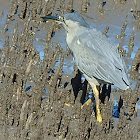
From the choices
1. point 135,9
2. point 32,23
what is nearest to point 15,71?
point 32,23

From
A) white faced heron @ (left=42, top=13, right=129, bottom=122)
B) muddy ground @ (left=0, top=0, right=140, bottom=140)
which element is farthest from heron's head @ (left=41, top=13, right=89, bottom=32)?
muddy ground @ (left=0, top=0, right=140, bottom=140)

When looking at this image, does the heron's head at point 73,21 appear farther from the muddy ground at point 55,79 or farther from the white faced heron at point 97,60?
the muddy ground at point 55,79

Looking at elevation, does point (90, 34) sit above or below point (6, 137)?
above

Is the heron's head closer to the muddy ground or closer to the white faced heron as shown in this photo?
the white faced heron

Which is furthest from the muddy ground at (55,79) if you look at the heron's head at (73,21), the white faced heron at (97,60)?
the heron's head at (73,21)

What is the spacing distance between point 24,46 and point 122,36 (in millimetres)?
2302

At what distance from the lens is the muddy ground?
8.04 metres

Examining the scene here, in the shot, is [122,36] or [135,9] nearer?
[122,36]

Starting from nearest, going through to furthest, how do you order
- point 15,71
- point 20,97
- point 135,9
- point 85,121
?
point 85,121
point 20,97
point 15,71
point 135,9

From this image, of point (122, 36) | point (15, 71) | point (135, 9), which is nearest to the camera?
point (15, 71)

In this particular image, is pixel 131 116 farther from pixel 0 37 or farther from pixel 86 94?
pixel 0 37

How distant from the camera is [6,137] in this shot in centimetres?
753

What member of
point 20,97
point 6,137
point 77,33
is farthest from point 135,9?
point 6,137

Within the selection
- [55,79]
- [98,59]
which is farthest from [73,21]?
[55,79]
